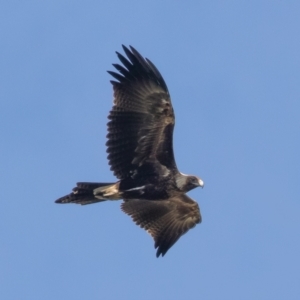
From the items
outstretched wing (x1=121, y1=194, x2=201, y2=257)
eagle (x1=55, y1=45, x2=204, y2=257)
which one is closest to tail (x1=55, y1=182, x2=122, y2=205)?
eagle (x1=55, y1=45, x2=204, y2=257)

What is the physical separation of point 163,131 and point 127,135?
72 cm

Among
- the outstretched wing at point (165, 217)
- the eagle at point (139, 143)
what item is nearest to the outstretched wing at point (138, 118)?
the eagle at point (139, 143)

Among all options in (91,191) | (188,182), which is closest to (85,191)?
(91,191)

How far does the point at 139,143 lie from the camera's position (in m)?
27.1

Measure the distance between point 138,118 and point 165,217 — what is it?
2819 mm

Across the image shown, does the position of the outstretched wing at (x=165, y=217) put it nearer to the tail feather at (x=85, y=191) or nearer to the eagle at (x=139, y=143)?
the eagle at (x=139, y=143)

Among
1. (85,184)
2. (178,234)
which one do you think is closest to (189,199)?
(178,234)

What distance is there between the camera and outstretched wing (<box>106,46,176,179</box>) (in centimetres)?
2667

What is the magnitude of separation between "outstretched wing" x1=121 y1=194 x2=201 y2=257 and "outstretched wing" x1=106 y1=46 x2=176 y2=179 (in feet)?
5.26

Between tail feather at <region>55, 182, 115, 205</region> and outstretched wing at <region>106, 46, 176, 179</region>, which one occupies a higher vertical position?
outstretched wing at <region>106, 46, 176, 179</region>

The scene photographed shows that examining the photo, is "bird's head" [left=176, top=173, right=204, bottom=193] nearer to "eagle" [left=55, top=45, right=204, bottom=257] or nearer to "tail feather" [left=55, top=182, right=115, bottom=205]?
"eagle" [left=55, top=45, right=204, bottom=257]

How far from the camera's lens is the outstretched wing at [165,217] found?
28.5 meters

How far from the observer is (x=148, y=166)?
2720cm

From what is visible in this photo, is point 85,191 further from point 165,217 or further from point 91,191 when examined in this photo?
point 165,217
